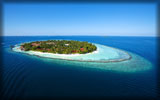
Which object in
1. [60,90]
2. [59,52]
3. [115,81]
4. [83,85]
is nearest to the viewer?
[60,90]

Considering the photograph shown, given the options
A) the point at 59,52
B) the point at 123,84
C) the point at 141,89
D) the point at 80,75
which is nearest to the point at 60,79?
the point at 80,75

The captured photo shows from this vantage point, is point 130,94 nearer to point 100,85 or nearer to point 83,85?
point 100,85

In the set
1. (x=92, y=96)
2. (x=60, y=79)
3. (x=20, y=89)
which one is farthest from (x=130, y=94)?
(x=20, y=89)

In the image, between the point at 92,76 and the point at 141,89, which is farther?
the point at 92,76

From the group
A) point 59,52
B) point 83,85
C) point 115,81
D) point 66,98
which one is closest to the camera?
point 66,98

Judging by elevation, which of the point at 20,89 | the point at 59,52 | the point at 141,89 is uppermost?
the point at 59,52

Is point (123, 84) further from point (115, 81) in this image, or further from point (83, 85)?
point (83, 85)

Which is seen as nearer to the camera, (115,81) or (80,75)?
(115,81)

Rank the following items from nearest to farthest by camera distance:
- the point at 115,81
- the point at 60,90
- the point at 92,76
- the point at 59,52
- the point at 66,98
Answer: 1. the point at 66,98
2. the point at 60,90
3. the point at 115,81
4. the point at 92,76
5. the point at 59,52

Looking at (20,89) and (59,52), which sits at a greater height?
(59,52)
